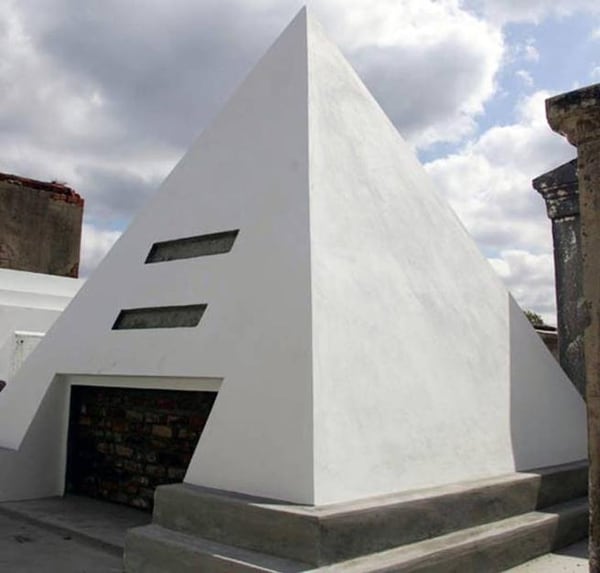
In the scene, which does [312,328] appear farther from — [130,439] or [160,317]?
[130,439]

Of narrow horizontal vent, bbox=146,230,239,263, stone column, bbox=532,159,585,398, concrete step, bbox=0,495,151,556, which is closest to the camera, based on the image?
concrete step, bbox=0,495,151,556

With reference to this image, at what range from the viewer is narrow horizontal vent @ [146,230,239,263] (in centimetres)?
498

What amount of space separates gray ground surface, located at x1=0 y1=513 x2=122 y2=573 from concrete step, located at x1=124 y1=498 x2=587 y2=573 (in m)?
0.51

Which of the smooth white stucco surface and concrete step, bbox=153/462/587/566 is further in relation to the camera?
the smooth white stucco surface

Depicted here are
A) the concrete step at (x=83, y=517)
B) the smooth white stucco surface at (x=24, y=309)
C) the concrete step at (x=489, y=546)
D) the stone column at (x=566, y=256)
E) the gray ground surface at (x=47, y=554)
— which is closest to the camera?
the concrete step at (x=489, y=546)

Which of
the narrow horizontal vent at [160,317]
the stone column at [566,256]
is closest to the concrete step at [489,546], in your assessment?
the narrow horizontal vent at [160,317]

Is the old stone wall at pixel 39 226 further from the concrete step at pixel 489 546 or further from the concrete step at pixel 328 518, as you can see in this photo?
the concrete step at pixel 489 546

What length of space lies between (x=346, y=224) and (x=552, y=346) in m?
5.49

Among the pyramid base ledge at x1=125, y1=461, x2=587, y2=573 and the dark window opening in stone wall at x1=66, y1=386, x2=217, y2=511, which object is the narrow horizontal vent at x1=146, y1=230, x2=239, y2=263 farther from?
the pyramid base ledge at x1=125, y1=461, x2=587, y2=573

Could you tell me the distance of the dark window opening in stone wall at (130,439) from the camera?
16.4 ft

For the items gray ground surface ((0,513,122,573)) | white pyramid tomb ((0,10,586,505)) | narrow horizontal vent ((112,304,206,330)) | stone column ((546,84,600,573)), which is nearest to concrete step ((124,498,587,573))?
white pyramid tomb ((0,10,586,505))

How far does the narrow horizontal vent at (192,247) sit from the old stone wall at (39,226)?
9.65 meters

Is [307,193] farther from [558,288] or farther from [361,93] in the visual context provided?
[558,288]

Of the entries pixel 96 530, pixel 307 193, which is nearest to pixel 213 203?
pixel 307 193
